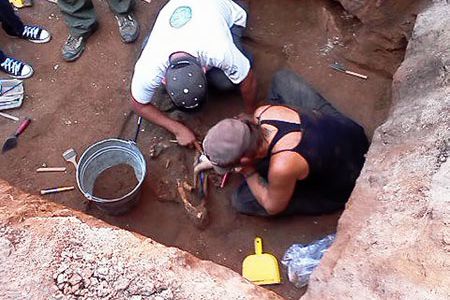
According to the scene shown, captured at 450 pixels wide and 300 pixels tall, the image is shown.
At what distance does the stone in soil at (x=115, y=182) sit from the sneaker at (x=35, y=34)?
147 cm

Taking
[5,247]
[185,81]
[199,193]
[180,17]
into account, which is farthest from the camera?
[199,193]

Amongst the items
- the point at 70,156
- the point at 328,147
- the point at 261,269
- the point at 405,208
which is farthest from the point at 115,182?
the point at 405,208

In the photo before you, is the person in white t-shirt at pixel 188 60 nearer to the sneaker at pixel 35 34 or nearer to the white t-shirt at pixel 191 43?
the white t-shirt at pixel 191 43

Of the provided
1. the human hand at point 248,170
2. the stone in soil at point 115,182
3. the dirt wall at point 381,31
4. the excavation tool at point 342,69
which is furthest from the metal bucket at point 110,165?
the dirt wall at point 381,31

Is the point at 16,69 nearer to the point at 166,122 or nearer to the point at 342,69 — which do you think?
the point at 166,122

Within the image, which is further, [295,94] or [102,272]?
[295,94]

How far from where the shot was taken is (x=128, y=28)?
209 inches

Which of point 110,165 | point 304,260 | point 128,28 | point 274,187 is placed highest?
point 274,187

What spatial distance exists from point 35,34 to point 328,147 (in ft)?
9.27

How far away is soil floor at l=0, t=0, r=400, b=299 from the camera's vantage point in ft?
14.5

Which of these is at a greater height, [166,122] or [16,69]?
[166,122]

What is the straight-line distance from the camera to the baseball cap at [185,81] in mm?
3916

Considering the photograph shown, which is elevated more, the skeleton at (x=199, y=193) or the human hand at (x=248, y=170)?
the human hand at (x=248, y=170)

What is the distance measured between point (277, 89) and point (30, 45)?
7.10ft
